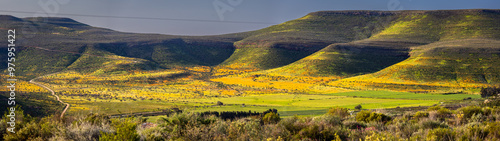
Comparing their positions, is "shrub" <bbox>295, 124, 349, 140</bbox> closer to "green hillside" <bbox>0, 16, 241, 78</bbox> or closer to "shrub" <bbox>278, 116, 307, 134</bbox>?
"shrub" <bbox>278, 116, 307, 134</bbox>

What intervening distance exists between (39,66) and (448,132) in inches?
3502

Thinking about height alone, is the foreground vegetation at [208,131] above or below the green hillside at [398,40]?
below

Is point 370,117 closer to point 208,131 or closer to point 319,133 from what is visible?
point 319,133

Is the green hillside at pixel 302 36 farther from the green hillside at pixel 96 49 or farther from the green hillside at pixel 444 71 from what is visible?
the green hillside at pixel 444 71

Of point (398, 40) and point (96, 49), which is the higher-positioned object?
point (398, 40)

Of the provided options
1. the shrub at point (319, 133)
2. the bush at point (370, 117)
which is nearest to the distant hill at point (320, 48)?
the bush at point (370, 117)

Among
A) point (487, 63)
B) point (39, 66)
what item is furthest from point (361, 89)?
point (39, 66)

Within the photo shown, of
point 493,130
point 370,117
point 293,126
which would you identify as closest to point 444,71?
point 370,117

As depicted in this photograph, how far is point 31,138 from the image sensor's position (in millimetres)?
8234

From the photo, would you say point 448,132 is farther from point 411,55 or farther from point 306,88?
point 411,55

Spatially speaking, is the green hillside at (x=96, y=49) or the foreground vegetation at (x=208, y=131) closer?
the foreground vegetation at (x=208, y=131)

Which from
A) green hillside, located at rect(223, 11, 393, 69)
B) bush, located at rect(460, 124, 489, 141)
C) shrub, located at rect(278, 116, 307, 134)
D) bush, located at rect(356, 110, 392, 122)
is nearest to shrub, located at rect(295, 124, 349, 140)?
shrub, located at rect(278, 116, 307, 134)

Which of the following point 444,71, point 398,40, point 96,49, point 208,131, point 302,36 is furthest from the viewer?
point 302,36

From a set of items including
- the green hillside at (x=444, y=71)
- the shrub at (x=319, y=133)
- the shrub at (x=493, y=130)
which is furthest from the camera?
the green hillside at (x=444, y=71)
